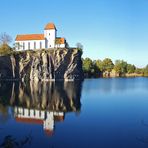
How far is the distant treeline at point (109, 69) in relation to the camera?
148238 mm

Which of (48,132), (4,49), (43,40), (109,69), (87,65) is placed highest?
(43,40)

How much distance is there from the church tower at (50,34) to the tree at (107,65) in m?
59.6

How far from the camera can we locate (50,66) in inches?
4016

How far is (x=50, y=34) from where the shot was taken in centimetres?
10938

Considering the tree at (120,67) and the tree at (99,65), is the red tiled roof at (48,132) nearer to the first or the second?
the tree at (99,65)

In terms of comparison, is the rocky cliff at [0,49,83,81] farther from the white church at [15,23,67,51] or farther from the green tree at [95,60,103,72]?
the green tree at [95,60,103,72]

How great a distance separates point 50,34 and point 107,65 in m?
64.1

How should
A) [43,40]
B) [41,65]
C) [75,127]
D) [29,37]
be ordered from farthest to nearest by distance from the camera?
[29,37]
[43,40]
[41,65]
[75,127]

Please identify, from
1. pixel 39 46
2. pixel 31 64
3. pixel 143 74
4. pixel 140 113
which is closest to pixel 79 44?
pixel 39 46

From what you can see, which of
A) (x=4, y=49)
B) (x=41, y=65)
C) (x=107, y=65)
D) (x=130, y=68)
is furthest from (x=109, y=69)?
(x=4, y=49)

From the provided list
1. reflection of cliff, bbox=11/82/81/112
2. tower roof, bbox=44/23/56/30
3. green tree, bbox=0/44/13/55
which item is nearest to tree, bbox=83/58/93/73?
tower roof, bbox=44/23/56/30

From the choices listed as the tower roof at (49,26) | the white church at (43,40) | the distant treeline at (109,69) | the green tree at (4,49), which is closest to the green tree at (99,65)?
the distant treeline at (109,69)

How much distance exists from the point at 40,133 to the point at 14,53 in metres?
84.7

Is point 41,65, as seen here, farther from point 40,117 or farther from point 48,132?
point 48,132
